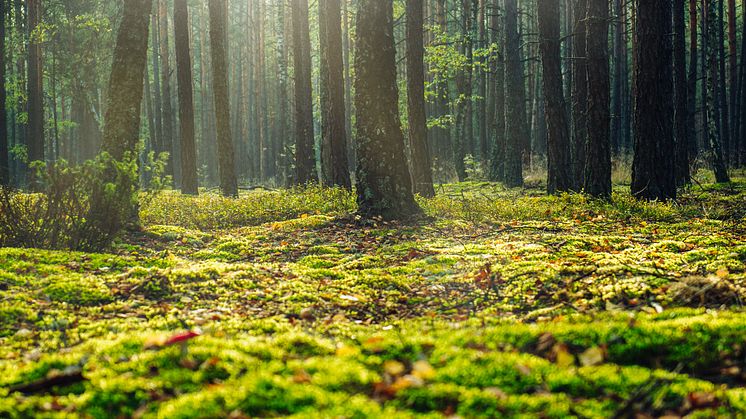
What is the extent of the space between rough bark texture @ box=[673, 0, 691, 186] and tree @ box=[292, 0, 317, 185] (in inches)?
392

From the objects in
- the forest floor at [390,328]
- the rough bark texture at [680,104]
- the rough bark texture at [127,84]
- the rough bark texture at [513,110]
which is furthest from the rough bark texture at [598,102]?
the rough bark texture at [127,84]

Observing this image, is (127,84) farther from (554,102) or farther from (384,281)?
(554,102)

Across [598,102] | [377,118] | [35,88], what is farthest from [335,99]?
[35,88]

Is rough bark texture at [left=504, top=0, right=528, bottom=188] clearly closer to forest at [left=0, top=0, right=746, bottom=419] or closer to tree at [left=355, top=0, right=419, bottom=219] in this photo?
forest at [left=0, top=0, right=746, bottom=419]

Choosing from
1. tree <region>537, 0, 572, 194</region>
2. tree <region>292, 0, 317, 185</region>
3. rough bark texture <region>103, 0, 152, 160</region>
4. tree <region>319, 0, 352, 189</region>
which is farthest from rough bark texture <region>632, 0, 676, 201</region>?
tree <region>292, 0, 317, 185</region>

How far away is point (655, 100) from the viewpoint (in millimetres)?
11023

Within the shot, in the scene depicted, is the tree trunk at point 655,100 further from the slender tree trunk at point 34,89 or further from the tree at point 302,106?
the slender tree trunk at point 34,89

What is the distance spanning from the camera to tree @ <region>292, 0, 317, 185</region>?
56.9 feet

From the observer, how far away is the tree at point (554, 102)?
1363 centimetres

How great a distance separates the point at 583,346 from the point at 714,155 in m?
17.2

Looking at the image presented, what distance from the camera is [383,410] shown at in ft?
7.80

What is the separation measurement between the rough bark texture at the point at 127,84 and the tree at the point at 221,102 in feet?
23.6

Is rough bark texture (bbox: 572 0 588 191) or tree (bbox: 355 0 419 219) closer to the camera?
tree (bbox: 355 0 419 219)

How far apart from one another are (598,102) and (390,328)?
32.3 ft
